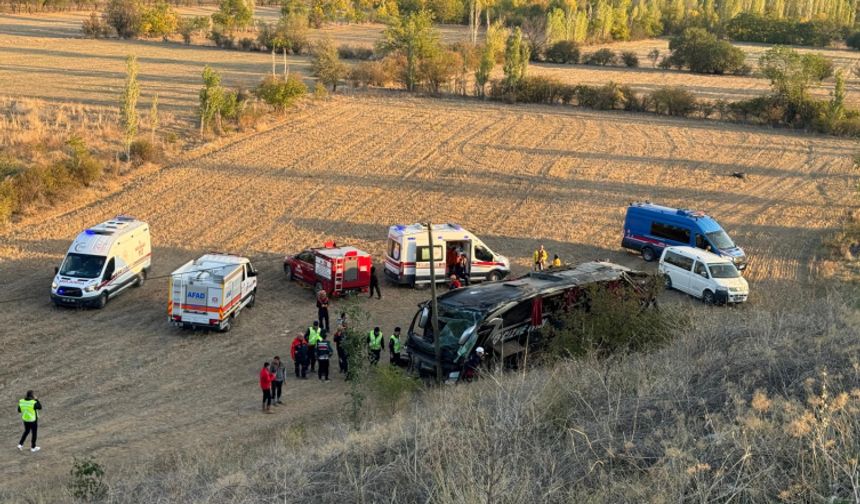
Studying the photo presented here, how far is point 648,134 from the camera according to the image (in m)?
44.4

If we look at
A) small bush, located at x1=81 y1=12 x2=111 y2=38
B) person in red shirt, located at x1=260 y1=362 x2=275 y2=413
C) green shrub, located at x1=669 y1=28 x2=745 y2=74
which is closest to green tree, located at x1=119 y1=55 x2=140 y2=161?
person in red shirt, located at x1=260 y1=362 x2=275 y2=413

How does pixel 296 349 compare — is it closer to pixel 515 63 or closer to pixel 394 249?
pixel 394 249

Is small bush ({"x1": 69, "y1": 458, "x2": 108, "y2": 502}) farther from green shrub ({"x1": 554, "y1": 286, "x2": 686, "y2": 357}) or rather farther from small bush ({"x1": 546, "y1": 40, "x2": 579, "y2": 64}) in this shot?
small bush ({"x1": 546, "y1": 40, "x2": 579, "y2": 64})

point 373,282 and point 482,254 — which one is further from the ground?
point 482,254

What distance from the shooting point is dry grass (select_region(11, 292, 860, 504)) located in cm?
777

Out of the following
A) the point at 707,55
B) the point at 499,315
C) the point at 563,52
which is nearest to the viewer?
the point at 499,315

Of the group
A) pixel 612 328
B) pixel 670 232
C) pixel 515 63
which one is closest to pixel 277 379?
pixel 612 328

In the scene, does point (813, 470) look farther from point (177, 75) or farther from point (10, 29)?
point (10, 29)

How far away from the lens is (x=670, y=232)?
25484 millimetres

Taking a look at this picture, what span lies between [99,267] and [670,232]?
15.8 metres

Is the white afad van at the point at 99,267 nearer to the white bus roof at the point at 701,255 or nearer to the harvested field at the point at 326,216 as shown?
the harvested field at the point at 326,216

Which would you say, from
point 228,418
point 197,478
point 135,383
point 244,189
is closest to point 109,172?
point 244,189

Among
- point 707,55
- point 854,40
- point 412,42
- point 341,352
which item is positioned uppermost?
point 854,40

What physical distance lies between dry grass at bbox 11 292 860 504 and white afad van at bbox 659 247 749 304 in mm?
10040
